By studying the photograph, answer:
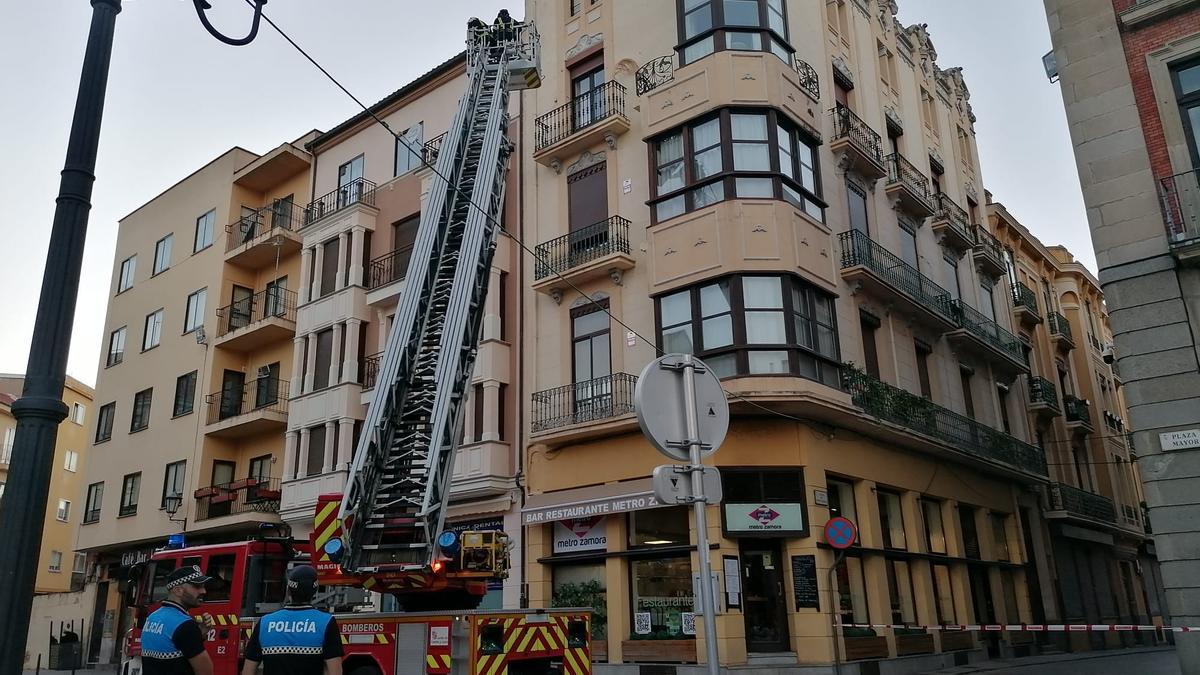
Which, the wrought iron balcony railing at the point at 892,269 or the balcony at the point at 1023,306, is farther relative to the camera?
the balcony at the point at 1023,306

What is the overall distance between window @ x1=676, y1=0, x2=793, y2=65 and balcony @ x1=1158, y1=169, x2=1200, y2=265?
33.9 ft

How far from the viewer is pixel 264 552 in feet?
44.1

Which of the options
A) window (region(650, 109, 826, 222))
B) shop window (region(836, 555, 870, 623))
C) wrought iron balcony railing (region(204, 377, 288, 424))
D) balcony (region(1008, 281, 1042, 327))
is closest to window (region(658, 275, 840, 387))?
window (region(650, 109, 826, 222))

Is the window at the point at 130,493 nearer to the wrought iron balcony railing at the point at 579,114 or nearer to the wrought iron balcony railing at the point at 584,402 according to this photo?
the wrought iron balcony railing at the point at 584,402

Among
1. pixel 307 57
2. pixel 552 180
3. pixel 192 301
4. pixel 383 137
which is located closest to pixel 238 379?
pixel 192 301

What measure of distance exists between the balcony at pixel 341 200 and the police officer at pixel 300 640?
2267 cm

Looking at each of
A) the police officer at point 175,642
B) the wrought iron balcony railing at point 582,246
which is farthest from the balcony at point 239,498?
the police officer at point 175,642

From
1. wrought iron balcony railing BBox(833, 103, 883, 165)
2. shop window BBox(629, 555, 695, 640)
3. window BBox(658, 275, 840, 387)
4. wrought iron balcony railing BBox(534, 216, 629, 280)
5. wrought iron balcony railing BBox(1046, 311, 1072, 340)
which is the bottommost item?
shop window BBox(629, 555, 695, 640)

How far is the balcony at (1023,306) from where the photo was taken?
32875mm

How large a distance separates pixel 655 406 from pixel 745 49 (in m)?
16.8

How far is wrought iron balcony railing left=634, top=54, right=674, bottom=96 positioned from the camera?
21953 mm

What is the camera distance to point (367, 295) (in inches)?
1058

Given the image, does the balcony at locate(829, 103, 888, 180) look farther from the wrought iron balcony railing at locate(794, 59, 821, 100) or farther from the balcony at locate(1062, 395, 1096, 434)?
the balcony at locate(1062, 395, 1096, 434)

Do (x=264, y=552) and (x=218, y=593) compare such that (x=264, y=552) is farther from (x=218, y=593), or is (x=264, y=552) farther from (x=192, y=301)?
(x=192, y=301)
